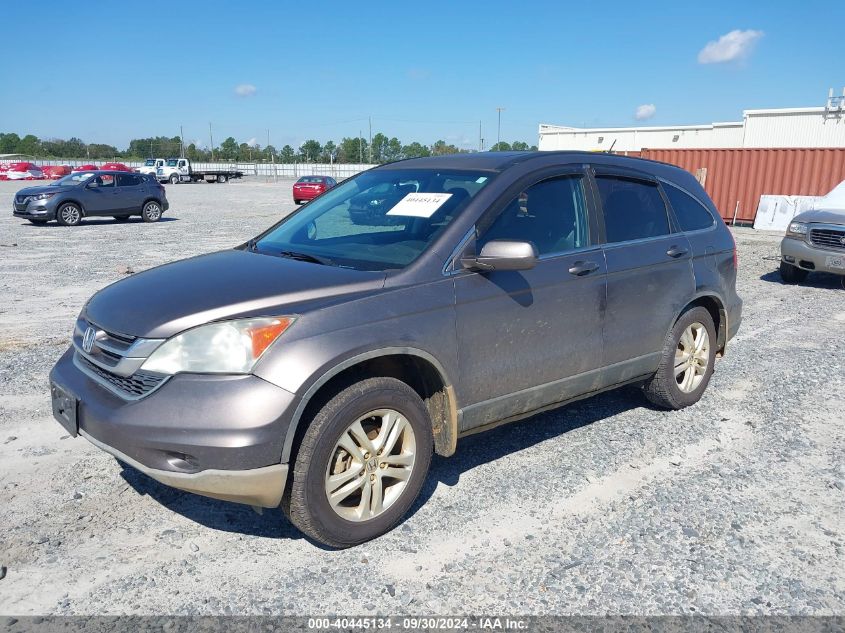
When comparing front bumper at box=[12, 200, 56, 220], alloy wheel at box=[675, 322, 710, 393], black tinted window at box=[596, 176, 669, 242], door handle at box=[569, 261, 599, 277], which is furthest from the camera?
front bumper at box=[12, 200, 56, 220]

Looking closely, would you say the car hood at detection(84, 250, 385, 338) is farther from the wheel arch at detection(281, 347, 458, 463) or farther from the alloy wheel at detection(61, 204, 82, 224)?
the alloy wheel at detection(61, 204, 82, 224)

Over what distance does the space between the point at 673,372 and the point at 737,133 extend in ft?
115

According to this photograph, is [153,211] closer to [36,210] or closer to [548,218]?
[36,210]

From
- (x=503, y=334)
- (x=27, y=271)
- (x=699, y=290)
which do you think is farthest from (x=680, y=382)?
(x=27, y=271)

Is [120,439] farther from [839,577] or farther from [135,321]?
[839,577]

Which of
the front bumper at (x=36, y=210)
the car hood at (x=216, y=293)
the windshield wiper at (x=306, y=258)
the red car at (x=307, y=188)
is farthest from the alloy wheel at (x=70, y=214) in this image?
the windshield wiper at (x=306, y=258)

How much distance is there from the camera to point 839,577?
317 centimetres

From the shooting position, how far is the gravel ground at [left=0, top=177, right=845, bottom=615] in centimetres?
299

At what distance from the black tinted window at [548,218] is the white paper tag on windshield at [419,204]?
33cm

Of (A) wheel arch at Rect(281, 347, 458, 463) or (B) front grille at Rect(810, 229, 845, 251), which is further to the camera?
(B) front grille at Rect(810, 229, 845, 251)

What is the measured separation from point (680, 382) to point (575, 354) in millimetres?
1449

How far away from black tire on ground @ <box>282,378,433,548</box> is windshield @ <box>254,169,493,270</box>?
70 cm

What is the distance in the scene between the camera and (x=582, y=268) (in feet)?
13.7

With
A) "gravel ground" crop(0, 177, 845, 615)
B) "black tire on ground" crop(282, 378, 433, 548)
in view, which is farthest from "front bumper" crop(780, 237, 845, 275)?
"black tire on ground" crop(282, 378, 433, 548)
